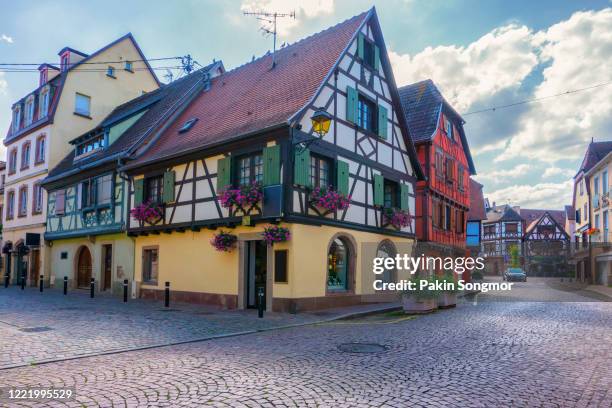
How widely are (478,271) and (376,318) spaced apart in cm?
3429

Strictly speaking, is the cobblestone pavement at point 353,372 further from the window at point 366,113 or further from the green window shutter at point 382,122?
the green window shutter at point 382,122

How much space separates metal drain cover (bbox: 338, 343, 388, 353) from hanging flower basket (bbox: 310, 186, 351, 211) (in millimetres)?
5965

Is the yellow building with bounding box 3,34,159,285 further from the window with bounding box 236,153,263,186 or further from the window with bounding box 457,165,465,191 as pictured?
the window with bounding box 457,165,465,191

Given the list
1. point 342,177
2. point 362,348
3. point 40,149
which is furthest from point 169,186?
point 40,149

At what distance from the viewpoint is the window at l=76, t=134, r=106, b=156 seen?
71.8 ft

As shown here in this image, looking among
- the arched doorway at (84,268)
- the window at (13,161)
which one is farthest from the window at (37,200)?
the arched doorway at (84,268)

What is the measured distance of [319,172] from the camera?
15211 millimetres

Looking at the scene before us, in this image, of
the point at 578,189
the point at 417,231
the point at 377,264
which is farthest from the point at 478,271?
the point at 377,264

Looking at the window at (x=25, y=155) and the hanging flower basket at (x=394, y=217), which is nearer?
the hanging flower basket at (x=394, y=217)

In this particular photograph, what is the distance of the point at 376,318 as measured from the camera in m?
13.1

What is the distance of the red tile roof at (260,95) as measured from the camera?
15.1m

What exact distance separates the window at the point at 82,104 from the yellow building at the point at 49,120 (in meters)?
0.05

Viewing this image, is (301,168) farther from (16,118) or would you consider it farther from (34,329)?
(16,118)

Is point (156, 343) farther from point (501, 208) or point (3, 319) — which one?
point (501, 208)
